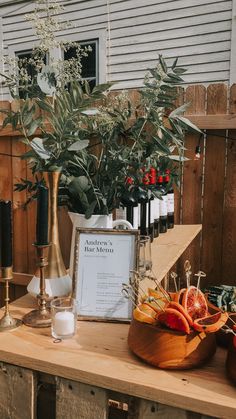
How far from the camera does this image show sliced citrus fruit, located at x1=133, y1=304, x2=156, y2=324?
2.99ft

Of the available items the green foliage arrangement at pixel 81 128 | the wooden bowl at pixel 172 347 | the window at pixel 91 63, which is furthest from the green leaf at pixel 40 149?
the window at pixel 91 63

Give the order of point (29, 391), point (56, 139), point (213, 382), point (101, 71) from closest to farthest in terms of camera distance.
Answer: point (213, 382) → point (29, 391) → point (56, 139) → point (101, 71)

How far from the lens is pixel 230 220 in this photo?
261 cm

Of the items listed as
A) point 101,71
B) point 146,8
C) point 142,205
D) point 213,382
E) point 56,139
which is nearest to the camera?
point 213,382

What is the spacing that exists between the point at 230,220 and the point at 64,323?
1.84 meters

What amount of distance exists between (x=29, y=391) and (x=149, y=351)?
1.13 feet

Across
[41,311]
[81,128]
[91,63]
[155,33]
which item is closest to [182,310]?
[41,311]

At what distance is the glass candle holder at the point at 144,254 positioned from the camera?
1.42 metres

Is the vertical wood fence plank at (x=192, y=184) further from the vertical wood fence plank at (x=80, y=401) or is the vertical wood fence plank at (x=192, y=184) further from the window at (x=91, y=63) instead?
the window at (x=91, y=63)

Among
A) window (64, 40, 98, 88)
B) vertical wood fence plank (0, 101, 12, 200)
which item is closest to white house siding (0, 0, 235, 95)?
window (64, 40, 98, 88)

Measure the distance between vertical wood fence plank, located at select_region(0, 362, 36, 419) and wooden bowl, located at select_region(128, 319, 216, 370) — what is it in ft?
1.02

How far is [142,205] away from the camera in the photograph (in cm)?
187

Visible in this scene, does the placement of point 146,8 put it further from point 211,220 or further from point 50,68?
point 50,68

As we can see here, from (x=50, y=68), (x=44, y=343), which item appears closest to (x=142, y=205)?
(x=50, y=68)
